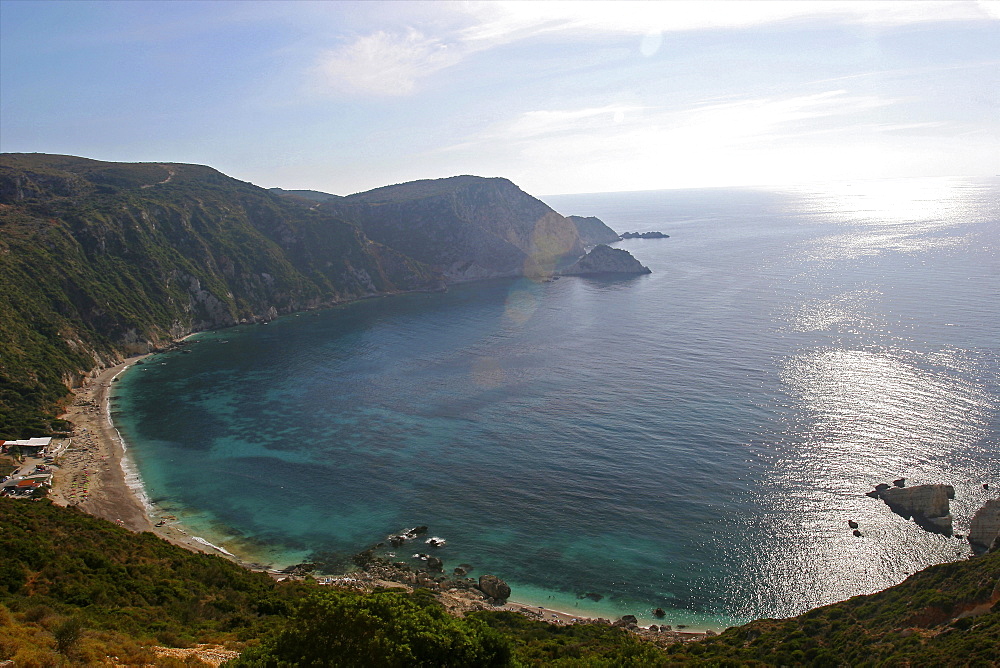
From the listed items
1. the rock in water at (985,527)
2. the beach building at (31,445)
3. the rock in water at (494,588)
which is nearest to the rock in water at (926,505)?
the rock in water at (985,527)

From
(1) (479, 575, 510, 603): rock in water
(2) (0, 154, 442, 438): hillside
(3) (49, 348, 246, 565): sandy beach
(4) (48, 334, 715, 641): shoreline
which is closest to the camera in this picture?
(4) (48, 334, 715, 641): shoreline

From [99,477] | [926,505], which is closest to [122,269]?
[99,477]

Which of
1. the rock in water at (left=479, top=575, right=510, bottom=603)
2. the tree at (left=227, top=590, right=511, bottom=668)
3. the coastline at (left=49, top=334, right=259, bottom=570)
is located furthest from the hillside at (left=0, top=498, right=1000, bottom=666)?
the coastline at (left=49, top=334, right=259, bottom=570)

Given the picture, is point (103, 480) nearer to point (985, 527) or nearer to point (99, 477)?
point (99, 477)

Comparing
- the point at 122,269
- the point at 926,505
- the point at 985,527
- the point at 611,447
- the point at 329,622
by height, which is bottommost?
the point at 985,527

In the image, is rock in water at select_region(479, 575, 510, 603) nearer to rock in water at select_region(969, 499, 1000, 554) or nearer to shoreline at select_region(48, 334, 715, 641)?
shoreline at select_region(48, 334, 715, 641)

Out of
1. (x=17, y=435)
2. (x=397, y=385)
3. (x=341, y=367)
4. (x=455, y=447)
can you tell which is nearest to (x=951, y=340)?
(x=455, y=447)

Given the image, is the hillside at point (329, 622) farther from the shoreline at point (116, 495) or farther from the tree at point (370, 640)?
the shoreline at point (116, 495)
